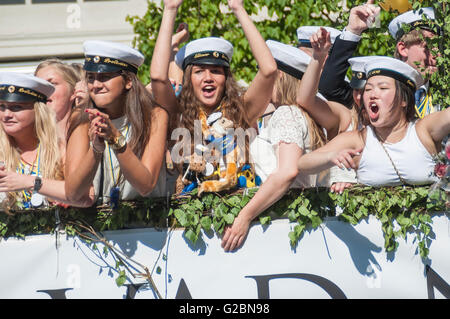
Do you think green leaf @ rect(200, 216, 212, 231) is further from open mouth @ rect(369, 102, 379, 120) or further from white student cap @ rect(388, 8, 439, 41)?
white student cap @ rect(388, 8, 439, 41)

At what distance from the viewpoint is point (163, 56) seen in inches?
180

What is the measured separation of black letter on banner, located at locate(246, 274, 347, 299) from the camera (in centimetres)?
427

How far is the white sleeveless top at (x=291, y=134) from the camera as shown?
4445mm

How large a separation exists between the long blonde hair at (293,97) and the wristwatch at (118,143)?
1.12 metres

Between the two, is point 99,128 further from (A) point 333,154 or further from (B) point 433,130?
(B) point 433,130

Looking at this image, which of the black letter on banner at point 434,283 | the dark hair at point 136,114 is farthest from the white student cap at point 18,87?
the black letter on banner at point 434,283

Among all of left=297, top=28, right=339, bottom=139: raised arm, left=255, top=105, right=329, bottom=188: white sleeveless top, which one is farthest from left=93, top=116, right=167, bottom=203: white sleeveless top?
left=297, top=28, right=339, bottom=139: raised arm

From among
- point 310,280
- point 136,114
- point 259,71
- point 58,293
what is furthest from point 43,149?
point 310,280

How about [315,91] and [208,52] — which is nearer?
[315,91]

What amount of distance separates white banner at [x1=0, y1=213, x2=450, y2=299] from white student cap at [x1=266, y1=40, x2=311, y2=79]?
100 cm

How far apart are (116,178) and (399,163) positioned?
1.56 m

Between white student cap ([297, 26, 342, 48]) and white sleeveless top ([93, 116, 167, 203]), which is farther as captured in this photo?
white student cap ([297, 26, 342, 48])
